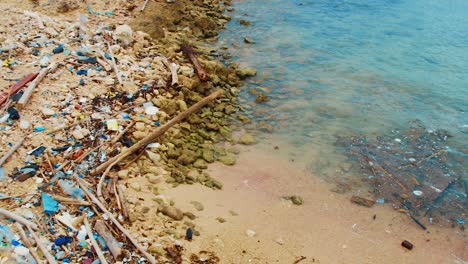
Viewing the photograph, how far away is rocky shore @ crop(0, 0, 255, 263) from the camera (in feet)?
15.3

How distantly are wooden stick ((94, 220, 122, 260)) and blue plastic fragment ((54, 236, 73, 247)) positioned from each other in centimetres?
34

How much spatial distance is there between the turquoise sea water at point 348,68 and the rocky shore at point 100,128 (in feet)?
3.95

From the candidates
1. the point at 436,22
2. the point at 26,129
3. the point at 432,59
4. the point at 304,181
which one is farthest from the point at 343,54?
the point at 26,129

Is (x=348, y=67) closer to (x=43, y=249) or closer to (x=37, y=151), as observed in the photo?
(x=37, y=151)

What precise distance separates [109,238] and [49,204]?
Result: 97 centimetres

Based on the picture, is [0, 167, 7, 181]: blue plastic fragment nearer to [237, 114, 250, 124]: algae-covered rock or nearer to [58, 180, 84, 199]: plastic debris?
[58, 180, 84, 199]: plastic debris

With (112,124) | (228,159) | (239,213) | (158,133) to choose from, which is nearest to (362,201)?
(239,213)

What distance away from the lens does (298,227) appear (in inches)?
221

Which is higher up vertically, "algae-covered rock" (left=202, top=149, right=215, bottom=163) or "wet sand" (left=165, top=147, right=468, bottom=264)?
"algae-covered rock" (left=202, top=149, right=215, bottom=163)

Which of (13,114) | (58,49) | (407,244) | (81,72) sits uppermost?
(58,49)

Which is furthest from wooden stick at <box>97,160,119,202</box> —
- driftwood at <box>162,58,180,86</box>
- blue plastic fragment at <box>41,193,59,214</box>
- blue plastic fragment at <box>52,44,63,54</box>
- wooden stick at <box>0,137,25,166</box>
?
blue plastic fragment at <box>52,44,63,54</box>

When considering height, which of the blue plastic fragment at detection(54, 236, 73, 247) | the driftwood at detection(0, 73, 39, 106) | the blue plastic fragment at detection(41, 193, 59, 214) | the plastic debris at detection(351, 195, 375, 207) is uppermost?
the driftwood at detection(0, 73, 39, 106)

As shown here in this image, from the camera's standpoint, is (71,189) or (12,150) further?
(12,150)

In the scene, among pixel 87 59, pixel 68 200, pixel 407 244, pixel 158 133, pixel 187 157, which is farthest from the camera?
pixel 87 59
